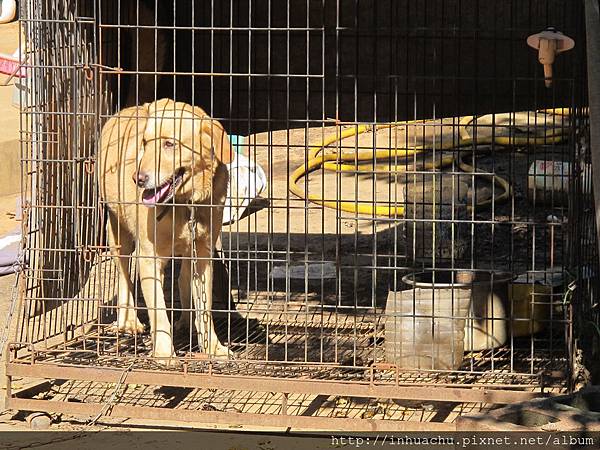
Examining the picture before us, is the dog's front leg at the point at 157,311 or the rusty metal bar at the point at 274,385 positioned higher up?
the dog's front leg at the point at 157,311

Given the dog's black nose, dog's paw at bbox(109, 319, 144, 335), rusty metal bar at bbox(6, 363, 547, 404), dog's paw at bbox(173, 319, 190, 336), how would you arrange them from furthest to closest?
1. dog's paw at bbox(173, 319, 190, 336)
2. dog's paw at bbox(109, 319, 144, 335)
3. the dog's black nose
4. rusty metal bar at bbox(6, 363, 547, 404)

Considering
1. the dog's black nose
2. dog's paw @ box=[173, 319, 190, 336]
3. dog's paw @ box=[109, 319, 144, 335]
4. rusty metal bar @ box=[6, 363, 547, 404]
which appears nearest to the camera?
rusty metal bar @ box=[6, 363, 547, 404]

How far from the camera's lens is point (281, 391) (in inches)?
227

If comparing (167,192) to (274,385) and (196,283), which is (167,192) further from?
(274,385)

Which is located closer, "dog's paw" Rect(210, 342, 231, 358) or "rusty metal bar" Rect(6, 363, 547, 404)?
"rusty metal bar" Rect(6, 363, 547, 404)

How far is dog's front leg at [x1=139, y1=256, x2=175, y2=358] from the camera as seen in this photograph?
6375 mm

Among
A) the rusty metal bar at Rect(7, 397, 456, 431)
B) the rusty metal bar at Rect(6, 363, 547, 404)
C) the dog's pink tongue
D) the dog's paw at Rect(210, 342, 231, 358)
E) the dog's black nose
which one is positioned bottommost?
the rusty metal bar at Rect(7, 397, 456, 431)

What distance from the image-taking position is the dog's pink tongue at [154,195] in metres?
6.27

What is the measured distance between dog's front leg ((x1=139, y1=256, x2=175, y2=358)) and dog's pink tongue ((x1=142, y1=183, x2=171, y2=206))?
36 centimetres

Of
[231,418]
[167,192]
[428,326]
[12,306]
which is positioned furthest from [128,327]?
[428,326]

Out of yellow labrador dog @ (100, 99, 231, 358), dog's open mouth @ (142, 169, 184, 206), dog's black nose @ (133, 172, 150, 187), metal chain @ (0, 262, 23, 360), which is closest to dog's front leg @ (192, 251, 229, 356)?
yellow labrador dog @ (100, 99, 231, 358)

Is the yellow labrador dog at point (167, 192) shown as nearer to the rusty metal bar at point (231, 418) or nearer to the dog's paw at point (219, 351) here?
the dog's paw at point (219, 351)

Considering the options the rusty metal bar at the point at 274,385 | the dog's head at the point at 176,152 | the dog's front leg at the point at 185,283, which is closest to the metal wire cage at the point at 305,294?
the rusty metal bar at the point at 274,385

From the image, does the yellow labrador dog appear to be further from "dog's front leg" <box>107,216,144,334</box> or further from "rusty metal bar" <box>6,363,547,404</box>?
"rusty metal bar" <box>6,363,547,404</box>
